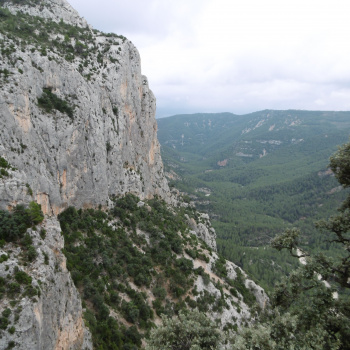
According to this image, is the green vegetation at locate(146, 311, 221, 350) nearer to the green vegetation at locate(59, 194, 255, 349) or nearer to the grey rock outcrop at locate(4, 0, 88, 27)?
the green vegetation at locate(59, 194, 255, 349)

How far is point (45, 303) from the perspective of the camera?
55.9 feet

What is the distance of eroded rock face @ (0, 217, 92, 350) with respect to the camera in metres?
14.8

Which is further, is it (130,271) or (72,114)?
(72,114)

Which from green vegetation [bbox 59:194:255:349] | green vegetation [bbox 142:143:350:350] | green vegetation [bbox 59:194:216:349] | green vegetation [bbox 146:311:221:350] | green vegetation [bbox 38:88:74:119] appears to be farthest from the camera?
green vegetation [bbox 38:88:74:119]

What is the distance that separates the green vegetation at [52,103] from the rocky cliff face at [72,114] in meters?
0.16

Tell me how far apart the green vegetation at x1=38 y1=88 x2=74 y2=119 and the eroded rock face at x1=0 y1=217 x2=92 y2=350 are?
675 inches

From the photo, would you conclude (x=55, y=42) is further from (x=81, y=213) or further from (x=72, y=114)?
(x=81, y=213)

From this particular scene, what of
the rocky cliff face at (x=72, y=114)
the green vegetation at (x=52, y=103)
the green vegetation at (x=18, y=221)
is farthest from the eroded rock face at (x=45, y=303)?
the green vegetation at (x=52, y=103)

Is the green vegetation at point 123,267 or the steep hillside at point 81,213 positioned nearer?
the steep hillside at point 81,213

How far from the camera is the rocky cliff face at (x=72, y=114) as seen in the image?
85.3ft

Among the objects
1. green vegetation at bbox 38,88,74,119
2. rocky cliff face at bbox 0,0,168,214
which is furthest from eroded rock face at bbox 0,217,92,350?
green vegetation at bbox 38,88,74,119

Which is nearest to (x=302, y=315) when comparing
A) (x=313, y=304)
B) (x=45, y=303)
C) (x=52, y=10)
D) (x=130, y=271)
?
(x=313, y=304)

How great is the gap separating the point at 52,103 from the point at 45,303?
25.9 meters

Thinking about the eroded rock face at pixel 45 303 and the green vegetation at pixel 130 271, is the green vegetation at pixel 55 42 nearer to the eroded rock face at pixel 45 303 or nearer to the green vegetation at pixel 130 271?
the green vegetation at pixel 130 271
